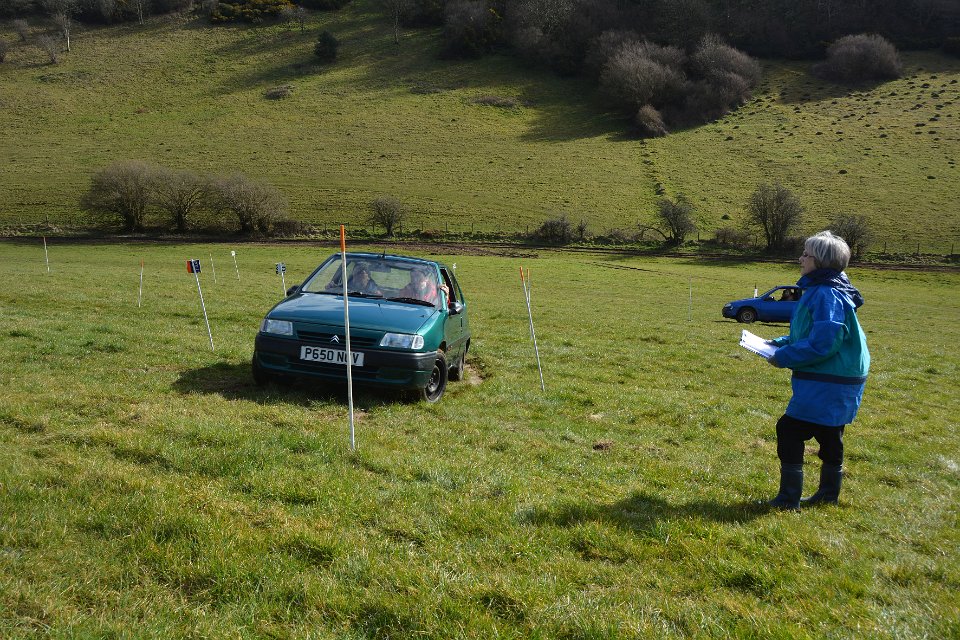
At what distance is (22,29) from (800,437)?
456ft

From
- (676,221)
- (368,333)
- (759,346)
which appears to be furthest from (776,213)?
(759,346)

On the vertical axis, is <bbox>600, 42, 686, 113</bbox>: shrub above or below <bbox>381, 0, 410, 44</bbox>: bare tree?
below

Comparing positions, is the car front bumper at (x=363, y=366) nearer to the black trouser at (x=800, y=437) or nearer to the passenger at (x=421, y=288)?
the passenger at (x=421, y=288)

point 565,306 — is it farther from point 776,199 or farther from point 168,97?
point 168,97

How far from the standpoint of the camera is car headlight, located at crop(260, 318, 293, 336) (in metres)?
7.41

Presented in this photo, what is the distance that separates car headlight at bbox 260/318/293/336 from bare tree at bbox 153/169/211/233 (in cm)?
5372

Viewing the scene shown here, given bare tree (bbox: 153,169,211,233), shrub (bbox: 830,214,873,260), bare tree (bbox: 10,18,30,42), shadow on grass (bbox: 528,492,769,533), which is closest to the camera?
shadow on grass (bbox: 528,492,769,533)

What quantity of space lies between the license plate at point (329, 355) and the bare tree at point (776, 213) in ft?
173

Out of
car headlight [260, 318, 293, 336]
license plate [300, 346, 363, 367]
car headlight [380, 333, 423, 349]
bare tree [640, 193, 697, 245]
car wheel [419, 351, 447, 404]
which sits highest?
bare tree [640, 193, 697, 245]

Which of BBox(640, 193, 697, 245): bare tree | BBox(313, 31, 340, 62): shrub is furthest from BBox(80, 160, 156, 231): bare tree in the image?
BBox(313, 31, 340, 62): shrub

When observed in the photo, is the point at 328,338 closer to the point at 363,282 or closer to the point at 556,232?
the point at 363,282

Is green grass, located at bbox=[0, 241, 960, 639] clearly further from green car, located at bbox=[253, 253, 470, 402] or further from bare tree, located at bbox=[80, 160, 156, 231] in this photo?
bare tree, located at bbox=[80, 160, 156, 231]

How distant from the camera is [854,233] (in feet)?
167

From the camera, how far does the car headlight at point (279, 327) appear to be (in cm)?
741
